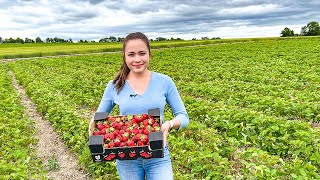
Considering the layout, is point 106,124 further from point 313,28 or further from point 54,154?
point 313,28

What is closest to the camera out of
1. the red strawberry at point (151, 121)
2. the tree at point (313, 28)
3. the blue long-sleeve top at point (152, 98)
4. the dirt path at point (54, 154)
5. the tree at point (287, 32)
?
the red strawberry at point (151, 121)

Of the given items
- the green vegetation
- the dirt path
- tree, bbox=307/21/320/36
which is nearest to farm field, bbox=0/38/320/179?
the dirt path

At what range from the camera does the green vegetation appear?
17.6 feet

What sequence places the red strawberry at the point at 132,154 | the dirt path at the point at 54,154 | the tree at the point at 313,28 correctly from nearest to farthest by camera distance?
1. the red strawberry at the point at 132,154
2. the dirt path at the point at 54,154
3. the tree at the point at 313,28

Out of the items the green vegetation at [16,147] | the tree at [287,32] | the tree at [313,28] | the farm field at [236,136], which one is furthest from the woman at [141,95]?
the tree at [313,28]

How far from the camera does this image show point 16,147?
6934 millimetres

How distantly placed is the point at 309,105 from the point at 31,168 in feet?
21.5

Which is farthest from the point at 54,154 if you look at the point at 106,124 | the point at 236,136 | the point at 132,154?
the point at 132,154

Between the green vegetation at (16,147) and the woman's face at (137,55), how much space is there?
3.14 metres

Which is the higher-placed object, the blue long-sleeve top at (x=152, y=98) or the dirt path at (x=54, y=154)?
the blue long-sleeve top at (x=152, y=98)

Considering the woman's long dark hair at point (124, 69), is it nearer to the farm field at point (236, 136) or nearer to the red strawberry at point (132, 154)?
the red strawberry at point (132, 154)

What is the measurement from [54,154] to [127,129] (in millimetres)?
4890

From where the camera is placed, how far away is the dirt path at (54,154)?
6109 millimetres

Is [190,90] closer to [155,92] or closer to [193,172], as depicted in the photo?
[193,172]
